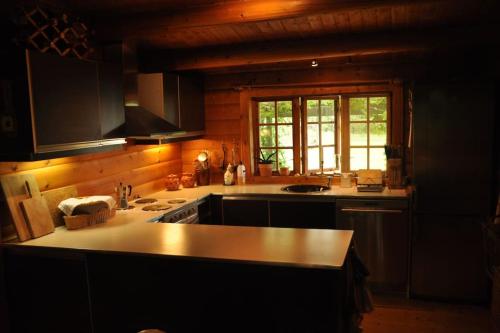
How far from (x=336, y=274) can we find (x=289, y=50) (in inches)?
92.5

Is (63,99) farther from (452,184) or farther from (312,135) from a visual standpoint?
(452,184)

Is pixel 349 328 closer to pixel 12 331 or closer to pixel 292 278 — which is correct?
pixel 292 278

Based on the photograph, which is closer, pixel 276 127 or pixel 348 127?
pixel 348 127

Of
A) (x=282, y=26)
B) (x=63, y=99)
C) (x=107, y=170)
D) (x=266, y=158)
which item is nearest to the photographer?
(x=63, y=99)

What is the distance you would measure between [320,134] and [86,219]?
265cm

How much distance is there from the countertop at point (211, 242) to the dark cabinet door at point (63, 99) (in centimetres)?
64

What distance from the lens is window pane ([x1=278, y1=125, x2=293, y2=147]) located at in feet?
16.5

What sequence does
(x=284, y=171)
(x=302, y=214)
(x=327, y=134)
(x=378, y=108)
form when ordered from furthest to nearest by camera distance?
(x=284, y=171)
(x=327, y=134)
(x=378, y=108)
(x=302, y=214)

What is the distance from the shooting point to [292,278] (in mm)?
2422

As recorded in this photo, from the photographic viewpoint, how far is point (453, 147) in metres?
3.79

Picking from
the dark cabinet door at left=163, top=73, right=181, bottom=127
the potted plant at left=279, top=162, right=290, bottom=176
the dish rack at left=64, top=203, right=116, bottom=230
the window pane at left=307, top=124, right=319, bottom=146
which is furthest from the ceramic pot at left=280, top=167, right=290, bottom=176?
the dish rack at left=64, top=203, right=116, bottom=230

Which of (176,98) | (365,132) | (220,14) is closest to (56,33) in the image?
(220,14)

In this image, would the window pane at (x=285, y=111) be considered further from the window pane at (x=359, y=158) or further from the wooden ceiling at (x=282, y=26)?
the wooden ceiling at (x=282, y=26)

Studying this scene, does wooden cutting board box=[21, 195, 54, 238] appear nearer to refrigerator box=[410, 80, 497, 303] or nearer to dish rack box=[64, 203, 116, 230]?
dish rack box=[64, 203, 116, 230]
